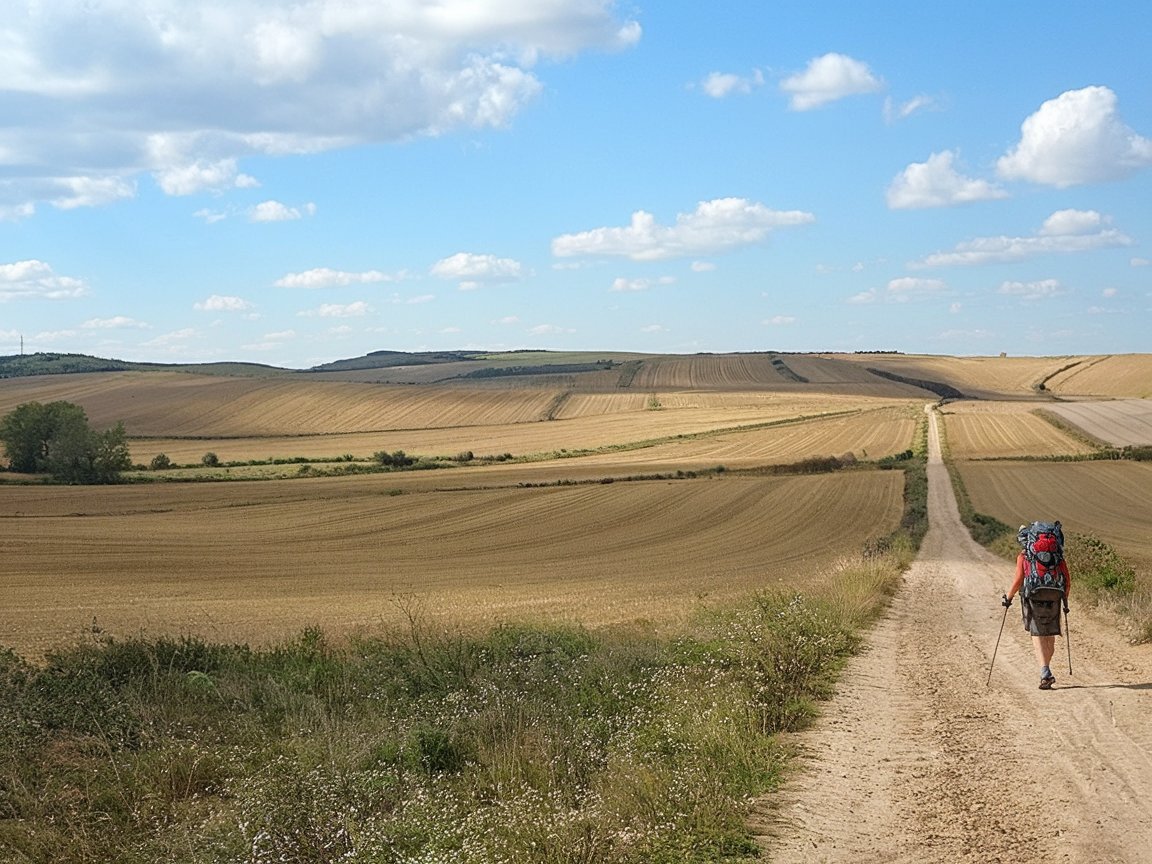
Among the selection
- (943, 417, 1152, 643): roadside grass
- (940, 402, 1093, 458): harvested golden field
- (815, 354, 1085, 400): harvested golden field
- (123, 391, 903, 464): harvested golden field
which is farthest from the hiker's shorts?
(815, 354, 1085, 400): harvested golden field

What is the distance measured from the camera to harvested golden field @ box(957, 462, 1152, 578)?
136 ft

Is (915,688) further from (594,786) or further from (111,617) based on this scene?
(111,617)

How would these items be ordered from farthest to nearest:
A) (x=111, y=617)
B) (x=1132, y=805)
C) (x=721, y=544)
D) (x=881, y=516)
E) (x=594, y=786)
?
(x=881, y=516)
(x=721, y=544)
(x=111, y=617)
(x=594, y=786)
(x=1132, y=805)

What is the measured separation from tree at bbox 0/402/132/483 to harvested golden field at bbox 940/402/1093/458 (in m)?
54.2

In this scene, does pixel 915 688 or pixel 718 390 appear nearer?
pixel 915 688

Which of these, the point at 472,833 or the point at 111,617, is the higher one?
the point at 472,833

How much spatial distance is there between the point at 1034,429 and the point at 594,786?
81.3 m

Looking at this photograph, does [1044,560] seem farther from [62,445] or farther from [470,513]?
[62,445]

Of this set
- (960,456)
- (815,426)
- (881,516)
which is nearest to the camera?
(881,516)

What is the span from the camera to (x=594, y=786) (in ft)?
28.1

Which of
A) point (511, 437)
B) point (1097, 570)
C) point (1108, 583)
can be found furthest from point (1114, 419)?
point (1108, 583)

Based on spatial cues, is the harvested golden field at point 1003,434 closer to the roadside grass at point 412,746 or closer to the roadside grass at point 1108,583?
the roadside grass at point 1108,583

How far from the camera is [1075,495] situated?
51.8m

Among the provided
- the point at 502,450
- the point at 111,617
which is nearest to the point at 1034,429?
the point at 502,450
